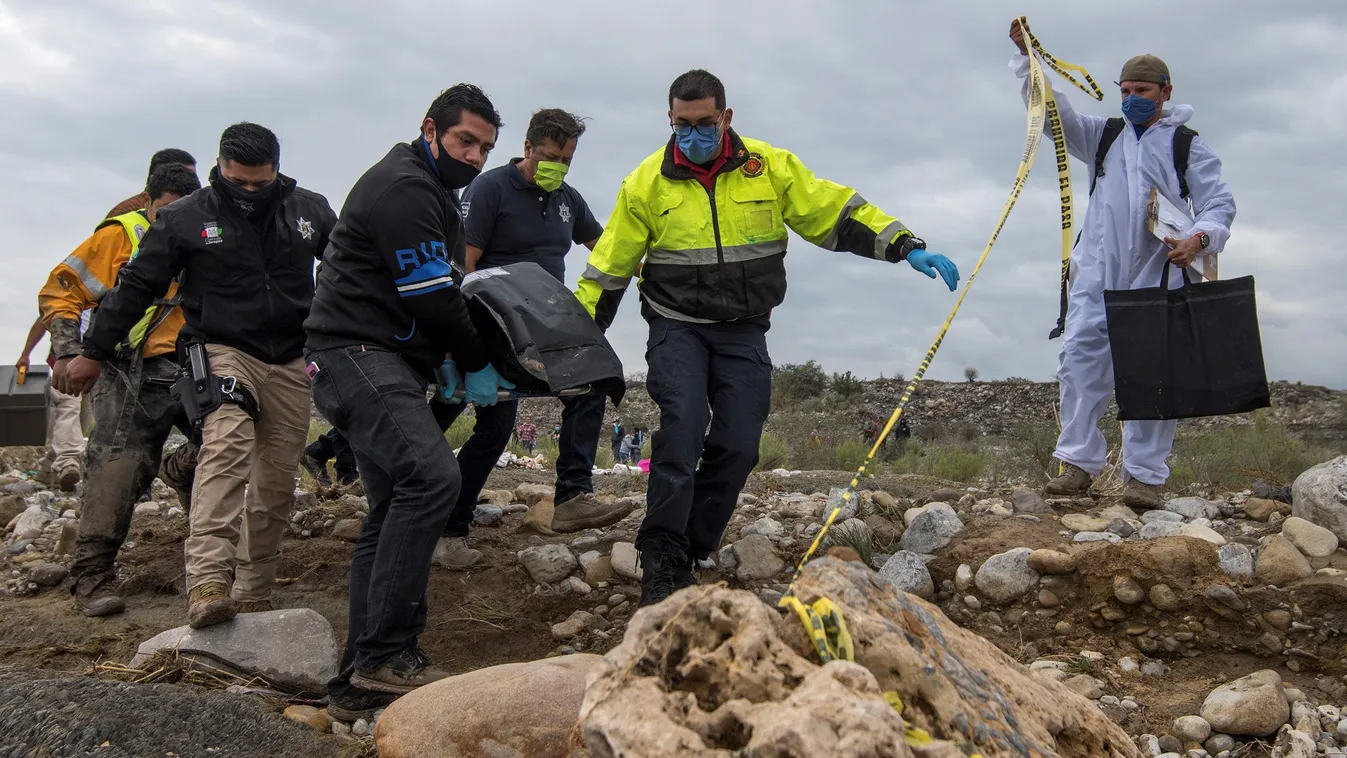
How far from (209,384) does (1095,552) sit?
391 cm

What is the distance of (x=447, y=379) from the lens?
3.93 m

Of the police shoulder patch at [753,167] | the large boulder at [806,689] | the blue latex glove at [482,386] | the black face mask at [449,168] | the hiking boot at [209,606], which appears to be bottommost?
the hiking boot at [209,606]

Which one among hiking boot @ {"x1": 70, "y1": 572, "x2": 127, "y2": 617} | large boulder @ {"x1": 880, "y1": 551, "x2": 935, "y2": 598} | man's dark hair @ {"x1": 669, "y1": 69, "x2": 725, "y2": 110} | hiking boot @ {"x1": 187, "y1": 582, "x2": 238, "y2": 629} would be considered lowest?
hiking boot @ {"x1": 70, "y1": 572, "x2": 127, "y2": 617}

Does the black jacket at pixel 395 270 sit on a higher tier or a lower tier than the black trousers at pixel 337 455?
higher

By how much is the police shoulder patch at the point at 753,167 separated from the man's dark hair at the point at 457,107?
3.71ft

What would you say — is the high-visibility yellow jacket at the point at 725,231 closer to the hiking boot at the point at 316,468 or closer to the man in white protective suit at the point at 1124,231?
the man in white protective suit at the point at 1124,231

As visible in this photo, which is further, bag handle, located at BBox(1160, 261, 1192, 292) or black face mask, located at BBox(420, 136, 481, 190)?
bag handle, located at BBox(1160, 261, 1192, 292)

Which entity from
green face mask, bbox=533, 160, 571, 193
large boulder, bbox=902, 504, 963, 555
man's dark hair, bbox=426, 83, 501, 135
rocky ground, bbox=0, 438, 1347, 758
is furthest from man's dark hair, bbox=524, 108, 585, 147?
large boulder, bbox=902, 504, 963, 555

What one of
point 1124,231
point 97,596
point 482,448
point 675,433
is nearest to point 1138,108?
point 1124,231

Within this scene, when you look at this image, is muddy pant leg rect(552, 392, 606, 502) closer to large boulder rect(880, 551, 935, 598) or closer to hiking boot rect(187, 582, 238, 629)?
large boulder rect(880, 551, 935, 598)

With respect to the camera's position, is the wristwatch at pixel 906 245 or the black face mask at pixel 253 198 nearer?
the wristwatch at pixel 906 245

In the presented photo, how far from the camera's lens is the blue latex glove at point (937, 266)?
415cm

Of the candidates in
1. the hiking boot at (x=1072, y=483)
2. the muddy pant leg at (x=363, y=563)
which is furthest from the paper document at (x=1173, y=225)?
the muddy pant leg at (x=363, y=563)

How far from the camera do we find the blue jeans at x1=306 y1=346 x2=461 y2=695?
343 cm
